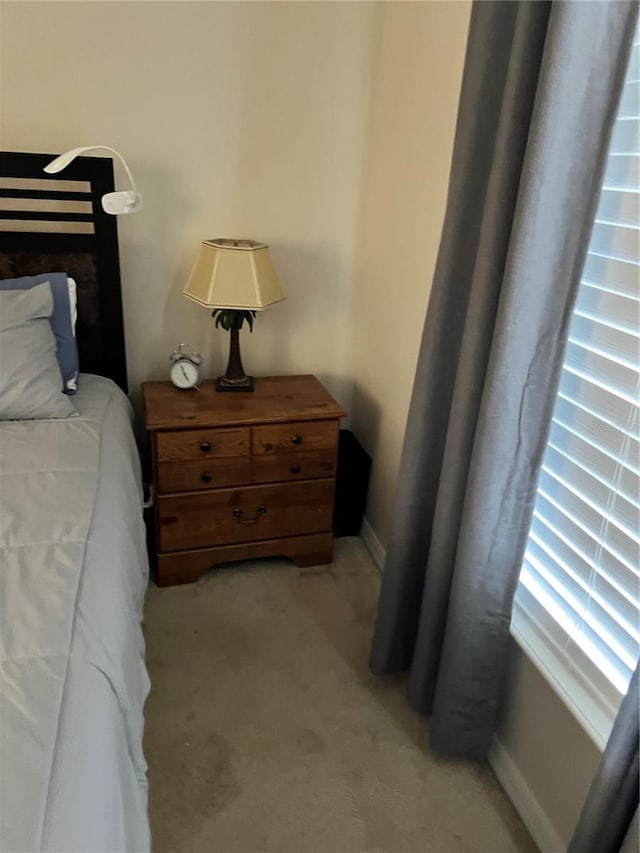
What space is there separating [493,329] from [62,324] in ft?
4.57

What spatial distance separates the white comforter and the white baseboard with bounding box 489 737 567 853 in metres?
0.91

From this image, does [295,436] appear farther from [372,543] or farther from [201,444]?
[372,543]

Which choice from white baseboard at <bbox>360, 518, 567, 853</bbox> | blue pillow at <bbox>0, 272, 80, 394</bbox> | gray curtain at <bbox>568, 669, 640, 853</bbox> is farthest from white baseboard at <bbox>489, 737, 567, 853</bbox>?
blue pillow at <bbox>0, 272, 80, 394</bbox>

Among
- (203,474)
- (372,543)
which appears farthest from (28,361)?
(372,543)

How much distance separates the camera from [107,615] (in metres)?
1.22

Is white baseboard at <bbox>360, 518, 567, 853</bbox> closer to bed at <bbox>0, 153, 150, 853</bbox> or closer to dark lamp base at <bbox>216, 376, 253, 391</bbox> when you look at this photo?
bed at <bbox>0, 153, 150, 853</bbox>

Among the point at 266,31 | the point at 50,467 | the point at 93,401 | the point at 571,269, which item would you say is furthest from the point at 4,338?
the point at 571,269

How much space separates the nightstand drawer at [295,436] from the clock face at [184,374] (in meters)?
0.31

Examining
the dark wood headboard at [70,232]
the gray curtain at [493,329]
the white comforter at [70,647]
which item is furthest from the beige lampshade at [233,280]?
the gray curtain at [493,329]

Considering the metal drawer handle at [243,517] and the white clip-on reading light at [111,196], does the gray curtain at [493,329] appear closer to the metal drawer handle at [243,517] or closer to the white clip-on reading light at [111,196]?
the metal drawer handle at [243,517]

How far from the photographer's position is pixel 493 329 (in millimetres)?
1376

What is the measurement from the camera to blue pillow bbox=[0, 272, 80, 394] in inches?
82.7

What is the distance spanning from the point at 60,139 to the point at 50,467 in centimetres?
118

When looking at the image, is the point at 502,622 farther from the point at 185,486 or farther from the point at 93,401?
the point at 93,401
